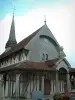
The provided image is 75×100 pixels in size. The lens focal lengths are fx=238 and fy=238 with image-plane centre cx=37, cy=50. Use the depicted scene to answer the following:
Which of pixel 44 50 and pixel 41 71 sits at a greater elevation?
pixel 44 50

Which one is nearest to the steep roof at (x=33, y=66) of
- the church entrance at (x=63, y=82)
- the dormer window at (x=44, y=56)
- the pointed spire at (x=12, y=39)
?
the dormer window at (x=44, y=56)

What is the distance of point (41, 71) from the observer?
111ft

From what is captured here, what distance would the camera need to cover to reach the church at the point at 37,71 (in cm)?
3309

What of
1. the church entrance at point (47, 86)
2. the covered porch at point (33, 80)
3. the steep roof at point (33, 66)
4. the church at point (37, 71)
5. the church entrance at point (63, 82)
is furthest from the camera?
the church entrance at point (63, 82)

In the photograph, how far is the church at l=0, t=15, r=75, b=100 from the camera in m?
33.1

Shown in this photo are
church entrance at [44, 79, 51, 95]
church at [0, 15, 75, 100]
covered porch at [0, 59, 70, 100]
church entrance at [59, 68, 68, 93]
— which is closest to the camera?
covered porch at [0, 59, 70, 100]

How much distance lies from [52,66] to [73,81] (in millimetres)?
7362

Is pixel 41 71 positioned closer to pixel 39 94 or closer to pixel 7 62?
pixel 39 94

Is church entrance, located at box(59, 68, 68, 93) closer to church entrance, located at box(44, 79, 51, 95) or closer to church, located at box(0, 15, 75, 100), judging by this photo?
church, located at box(0, 15, 75, 100)

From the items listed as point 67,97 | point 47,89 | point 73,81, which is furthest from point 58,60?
point 67,97

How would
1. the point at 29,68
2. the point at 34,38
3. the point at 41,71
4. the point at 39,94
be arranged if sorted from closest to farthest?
the point at 39,94 < the point at 29,68 < the point at 41,71 < the point at 34,38

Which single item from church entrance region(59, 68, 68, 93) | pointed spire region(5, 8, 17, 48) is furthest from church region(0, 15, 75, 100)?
pointed spire region(5, 8, 17, 48)

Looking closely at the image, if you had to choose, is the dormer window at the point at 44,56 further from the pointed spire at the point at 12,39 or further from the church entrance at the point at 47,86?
the pointed spire at the point at 12,39

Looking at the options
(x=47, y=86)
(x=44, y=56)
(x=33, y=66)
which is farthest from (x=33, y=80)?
(x=44, y=56)
